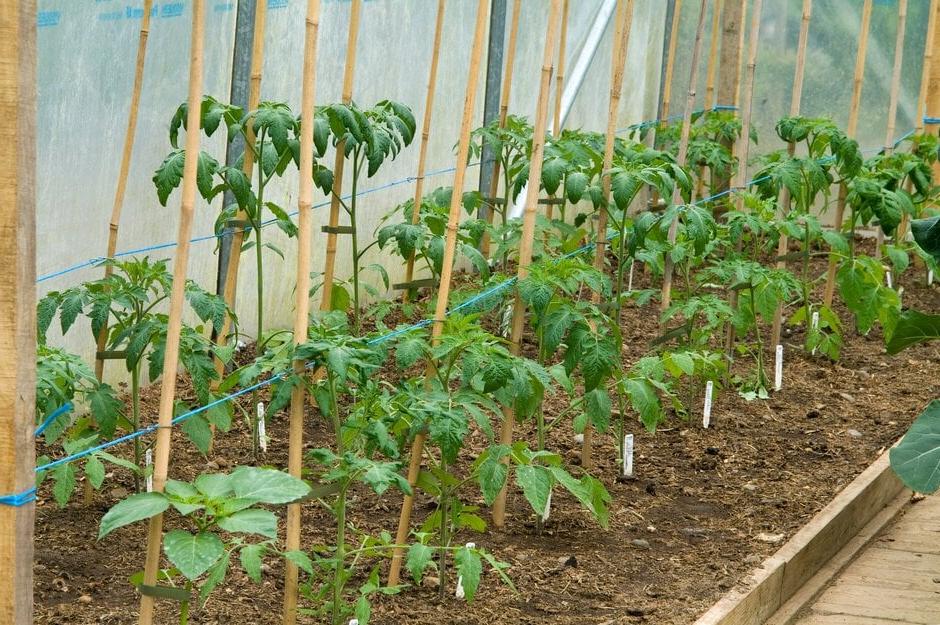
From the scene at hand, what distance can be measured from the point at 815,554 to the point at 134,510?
253 cm

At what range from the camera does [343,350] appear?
8.21 feet

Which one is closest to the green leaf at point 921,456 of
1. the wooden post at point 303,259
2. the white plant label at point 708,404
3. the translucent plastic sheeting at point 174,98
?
the white plant label at point 708,404

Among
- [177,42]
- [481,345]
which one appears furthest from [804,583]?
[177,42]

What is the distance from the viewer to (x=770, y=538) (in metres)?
3.86

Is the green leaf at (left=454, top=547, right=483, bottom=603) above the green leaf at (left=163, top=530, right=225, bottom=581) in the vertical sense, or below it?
below

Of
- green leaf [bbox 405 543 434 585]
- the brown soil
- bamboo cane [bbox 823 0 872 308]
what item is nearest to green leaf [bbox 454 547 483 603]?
green leaf [bbox 405 543 434 585]

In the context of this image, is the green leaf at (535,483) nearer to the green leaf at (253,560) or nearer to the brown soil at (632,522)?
the brown soil at (632,522)

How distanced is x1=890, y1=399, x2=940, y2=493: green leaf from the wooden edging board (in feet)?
1.41

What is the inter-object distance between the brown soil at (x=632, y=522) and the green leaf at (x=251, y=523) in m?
0.87

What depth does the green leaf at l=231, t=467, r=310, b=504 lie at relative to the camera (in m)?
2.19

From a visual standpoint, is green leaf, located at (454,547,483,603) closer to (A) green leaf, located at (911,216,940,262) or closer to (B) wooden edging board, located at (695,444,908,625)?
(B) wooden edging board, located at (695,444,908,625)

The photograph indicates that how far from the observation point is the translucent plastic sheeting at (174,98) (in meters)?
4.18

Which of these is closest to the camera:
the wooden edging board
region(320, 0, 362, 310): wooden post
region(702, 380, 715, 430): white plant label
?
the wooden edging board

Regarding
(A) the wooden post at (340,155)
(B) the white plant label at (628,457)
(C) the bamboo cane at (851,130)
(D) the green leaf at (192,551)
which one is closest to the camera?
(D) the green leaf at (192,551)
